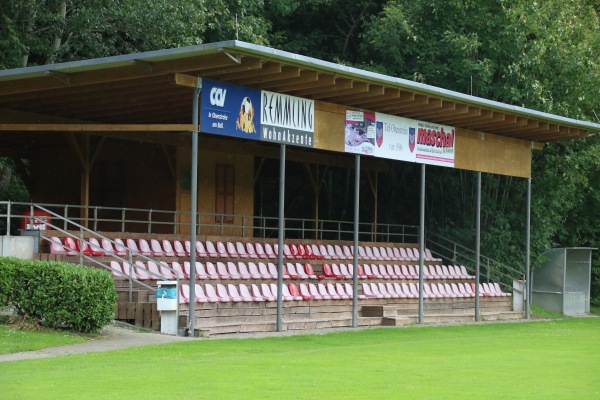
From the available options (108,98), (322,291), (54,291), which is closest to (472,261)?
(322,291)

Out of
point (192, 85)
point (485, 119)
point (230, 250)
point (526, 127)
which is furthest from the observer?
point (526, 127)

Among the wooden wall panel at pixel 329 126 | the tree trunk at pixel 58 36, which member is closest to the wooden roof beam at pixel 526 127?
the wooden wall panel at pixel 329 126

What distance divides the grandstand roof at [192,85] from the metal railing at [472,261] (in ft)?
17.5

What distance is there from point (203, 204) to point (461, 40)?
9022 mm

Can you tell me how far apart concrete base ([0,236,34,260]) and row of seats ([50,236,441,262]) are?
0.41 m

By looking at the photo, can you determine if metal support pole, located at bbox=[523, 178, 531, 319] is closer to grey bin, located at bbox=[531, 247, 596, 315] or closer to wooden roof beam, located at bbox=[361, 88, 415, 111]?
grey bin, located at bbox=[531, 247, 596, 315]

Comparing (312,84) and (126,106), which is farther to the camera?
(126,106)

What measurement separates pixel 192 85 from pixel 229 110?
1006 millimetres

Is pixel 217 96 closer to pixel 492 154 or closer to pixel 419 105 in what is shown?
pixel 419 105

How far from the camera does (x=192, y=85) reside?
62.1 ft

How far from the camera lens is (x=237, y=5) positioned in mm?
33156

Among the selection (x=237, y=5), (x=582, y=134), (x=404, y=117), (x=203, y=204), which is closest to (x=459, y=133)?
(x=404, y=117)

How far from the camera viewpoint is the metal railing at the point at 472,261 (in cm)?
3108

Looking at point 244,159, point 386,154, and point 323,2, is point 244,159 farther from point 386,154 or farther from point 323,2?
point 323,2
